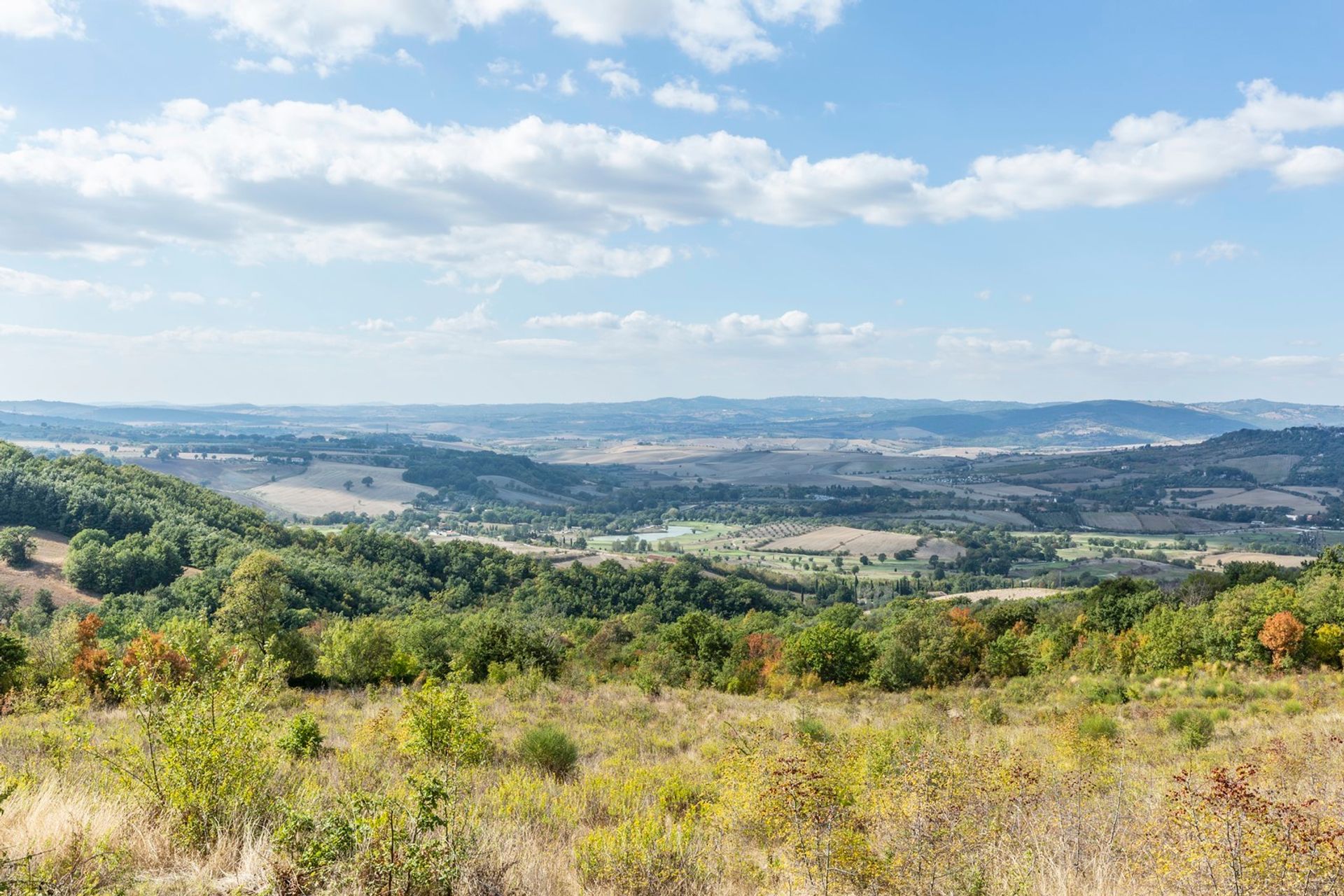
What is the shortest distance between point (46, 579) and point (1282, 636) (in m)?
110

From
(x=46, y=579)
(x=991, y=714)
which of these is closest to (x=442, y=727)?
(x=991, y=714)

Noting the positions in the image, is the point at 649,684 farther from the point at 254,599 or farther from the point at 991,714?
the point at 254,599

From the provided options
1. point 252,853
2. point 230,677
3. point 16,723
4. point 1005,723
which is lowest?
point 1005,723

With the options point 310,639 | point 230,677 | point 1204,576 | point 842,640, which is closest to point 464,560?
point 310,639

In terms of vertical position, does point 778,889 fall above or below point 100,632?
above

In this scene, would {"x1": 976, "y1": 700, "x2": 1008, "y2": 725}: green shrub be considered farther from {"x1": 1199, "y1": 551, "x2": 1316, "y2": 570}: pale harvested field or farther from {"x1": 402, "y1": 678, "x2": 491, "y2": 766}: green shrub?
{"x1": 1199, "y1": 551, "x2": 1316, "y2": 570}: pale harvested field

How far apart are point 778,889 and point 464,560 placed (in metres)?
118

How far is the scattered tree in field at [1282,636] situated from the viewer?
38.6m

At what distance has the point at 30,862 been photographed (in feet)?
23.0

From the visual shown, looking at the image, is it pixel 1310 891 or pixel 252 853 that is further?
pixel 252 853

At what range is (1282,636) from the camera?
38.8 metres

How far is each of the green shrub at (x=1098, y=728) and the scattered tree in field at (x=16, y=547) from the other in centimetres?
10571

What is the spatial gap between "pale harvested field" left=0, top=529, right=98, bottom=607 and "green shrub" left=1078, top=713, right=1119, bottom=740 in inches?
3578

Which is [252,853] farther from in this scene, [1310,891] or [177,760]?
[1310,891]
